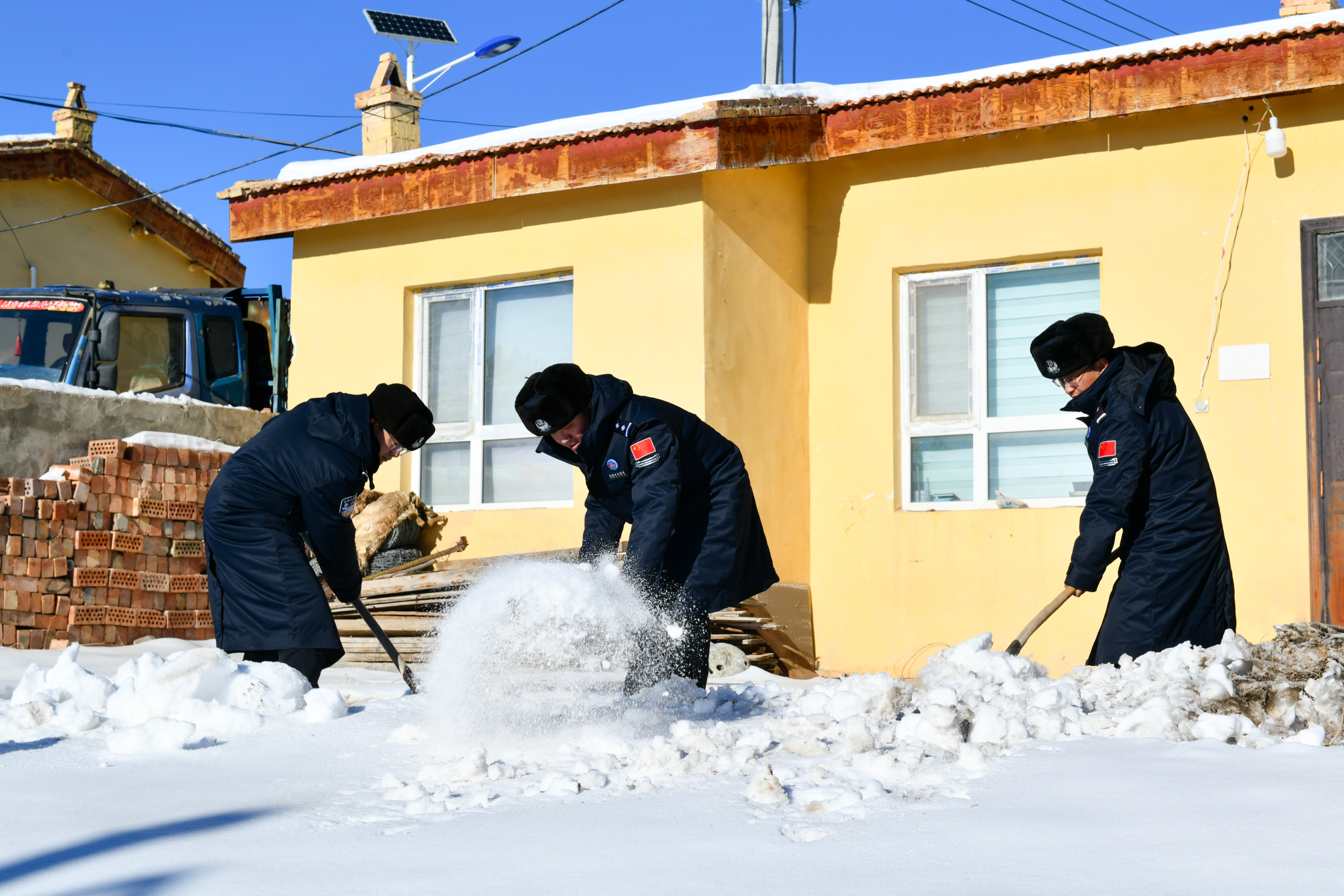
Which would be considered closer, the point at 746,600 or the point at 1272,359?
the point at 1272,359

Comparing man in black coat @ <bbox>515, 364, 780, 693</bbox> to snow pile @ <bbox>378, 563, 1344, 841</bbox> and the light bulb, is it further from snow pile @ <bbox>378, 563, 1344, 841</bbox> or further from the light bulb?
the light bulb

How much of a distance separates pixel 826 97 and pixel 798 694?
4.34 m

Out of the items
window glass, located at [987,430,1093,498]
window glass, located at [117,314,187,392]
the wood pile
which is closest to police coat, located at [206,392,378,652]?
the wood pile

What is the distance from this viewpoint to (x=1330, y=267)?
7207 mm

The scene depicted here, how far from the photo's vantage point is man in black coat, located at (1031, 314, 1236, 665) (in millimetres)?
4758

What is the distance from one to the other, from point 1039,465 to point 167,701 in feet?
18.1

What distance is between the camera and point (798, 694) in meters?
5.54

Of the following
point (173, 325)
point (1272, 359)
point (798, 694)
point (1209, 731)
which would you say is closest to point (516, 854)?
point (1209, 731)

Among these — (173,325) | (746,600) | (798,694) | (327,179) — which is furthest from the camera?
(173,325)

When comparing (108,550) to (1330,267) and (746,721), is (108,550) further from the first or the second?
(1330,267)

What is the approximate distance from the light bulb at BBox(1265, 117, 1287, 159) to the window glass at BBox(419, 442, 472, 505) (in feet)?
18.1

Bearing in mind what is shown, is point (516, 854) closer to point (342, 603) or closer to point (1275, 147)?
point (342, 603)

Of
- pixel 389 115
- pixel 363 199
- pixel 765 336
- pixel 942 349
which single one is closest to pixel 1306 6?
pixel 942 349

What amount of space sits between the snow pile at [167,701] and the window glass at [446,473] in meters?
4.50
